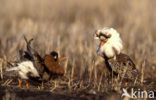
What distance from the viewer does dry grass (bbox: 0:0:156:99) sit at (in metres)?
7.76

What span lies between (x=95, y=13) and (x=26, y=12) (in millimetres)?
3037

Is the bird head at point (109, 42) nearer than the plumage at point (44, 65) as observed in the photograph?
Answer: No

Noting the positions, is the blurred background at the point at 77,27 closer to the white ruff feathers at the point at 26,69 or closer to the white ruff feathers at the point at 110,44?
the white ruff feathers at the point at 110,44

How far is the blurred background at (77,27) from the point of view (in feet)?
26.3

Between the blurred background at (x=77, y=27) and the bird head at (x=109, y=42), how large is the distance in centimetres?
74

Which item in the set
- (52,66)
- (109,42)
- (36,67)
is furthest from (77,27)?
(36,67)

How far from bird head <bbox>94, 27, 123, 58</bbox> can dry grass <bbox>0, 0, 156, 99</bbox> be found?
51cm

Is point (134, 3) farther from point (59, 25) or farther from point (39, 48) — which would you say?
Answer: point (39, 48)

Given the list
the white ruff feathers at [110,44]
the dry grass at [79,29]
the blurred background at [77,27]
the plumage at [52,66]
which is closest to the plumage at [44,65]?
the plumage at [52,66]

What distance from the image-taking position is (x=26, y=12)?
13.8 meters

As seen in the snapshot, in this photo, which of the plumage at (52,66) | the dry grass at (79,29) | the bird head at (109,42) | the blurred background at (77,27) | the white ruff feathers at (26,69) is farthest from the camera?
the blurred background at (77,27)

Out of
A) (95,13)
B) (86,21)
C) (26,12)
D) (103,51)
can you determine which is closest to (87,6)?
(95,13)

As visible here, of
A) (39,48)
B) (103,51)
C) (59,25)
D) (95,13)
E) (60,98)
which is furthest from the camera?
(95,13)

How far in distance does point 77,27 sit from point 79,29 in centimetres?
10
